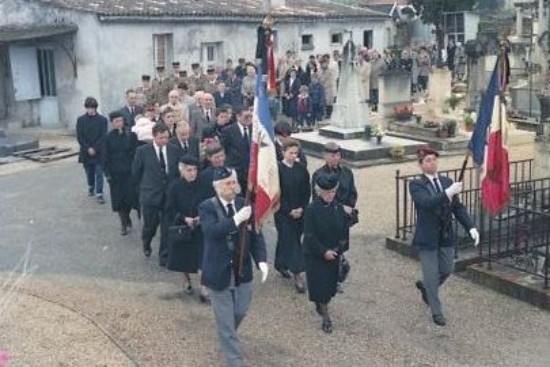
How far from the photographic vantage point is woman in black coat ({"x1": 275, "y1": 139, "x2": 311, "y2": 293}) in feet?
27.9

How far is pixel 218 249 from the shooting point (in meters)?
6.53

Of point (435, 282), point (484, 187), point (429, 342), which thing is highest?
point (484, 187)

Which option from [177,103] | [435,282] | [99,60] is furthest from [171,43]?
[435,282]

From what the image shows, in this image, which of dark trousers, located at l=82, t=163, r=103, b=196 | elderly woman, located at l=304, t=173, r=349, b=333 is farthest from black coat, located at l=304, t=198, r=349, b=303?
dark trousers, located at l=82, t=163, r=103, b=196

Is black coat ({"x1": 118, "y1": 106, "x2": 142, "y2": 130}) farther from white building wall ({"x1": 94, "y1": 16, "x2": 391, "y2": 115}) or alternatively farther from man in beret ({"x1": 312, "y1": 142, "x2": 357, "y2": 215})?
white building wall ({"x1": 94, "y1": 16, "x2": 391, "y2": 115})

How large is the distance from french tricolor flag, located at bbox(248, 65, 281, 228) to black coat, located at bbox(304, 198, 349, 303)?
43 centimetres

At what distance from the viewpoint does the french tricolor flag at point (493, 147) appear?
7996 mm

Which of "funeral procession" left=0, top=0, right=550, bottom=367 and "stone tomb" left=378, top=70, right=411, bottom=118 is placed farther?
"stone tomb" left=378, top=70, right=411, bottom=118

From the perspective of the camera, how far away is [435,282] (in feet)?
24.8

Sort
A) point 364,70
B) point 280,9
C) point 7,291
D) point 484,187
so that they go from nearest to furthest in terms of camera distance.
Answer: point 484,187 < point 7,291 < point 364,70 < point 280,9

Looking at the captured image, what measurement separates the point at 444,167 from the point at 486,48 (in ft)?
30.0

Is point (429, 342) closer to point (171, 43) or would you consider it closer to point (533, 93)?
point (533, 93)

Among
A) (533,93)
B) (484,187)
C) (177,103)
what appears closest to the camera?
(484,187)

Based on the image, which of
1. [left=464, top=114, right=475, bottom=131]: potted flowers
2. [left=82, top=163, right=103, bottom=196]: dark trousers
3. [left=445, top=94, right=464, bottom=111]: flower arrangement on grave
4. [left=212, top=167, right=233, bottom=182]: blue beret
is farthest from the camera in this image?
[left=445, top=94, right=464, bottom=111]: flower arrangement on grave
